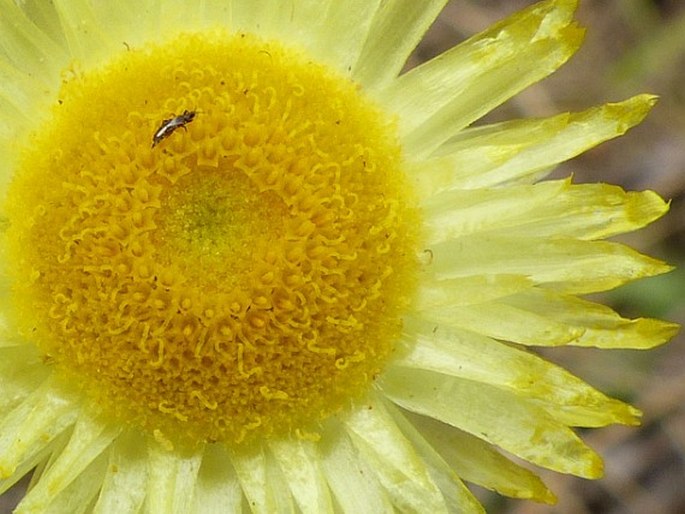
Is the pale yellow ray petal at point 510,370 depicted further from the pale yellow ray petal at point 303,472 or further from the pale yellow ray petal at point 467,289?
the pale yellow ray petal at point 303,472

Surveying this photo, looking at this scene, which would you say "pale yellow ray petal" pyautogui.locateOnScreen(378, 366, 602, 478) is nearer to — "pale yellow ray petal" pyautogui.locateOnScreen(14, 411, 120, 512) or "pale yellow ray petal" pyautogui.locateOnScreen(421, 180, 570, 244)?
"pale yellow ray petal" pyautogui.locateOnScreen(421, 180, 570, 244)

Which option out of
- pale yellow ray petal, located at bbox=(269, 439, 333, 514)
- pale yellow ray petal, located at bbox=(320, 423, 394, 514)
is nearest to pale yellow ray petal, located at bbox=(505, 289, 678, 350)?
pale yellow ray petal, located at bbox=(320, 423, 394, 514)

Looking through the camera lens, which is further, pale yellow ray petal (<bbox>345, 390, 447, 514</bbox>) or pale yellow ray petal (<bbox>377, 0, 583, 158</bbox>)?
pale yellow ray petal (<bbox>377, 0, 583, 158</bbox>)

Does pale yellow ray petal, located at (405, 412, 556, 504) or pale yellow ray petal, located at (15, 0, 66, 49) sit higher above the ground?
pale yellow ray petal, located at (15, 0, 66, 49)

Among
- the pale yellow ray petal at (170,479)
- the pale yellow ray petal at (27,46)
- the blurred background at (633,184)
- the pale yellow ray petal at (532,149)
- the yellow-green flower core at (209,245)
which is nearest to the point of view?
the yellow-green flower core at (209,245)

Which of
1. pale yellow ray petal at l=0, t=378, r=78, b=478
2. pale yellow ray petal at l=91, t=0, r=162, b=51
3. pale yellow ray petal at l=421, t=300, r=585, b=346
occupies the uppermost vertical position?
pale yellow ray petal at l=91, t=0, r=162, b=51

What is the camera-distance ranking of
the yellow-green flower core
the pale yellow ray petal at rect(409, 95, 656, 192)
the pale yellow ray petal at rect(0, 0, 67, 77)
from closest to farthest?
1. the yellow-green flower core
2. the pale yellow ray petal at rect(0, 0, 67, 77)
3. the pale yellow ray petal at rect(409, 95, 656, 192)

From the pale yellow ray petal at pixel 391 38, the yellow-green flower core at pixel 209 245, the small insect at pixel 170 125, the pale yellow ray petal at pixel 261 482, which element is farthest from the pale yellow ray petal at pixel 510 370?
the small insect at pixel 170 125
